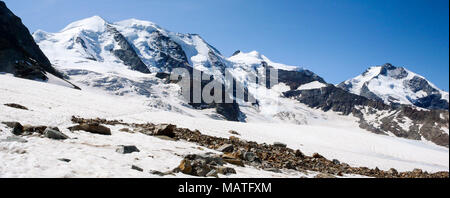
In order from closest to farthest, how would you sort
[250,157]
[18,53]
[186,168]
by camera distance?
[186,168], [250,157], [18,53]

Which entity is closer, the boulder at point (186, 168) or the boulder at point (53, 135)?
the boulder at point (186, 168)

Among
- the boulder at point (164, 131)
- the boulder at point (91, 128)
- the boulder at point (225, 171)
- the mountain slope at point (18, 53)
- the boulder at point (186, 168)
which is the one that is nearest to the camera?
the boulder at point (186, 168)

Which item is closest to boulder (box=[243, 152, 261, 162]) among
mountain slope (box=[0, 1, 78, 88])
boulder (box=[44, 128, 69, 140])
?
boulder (box=[44, 128, 69, 140])

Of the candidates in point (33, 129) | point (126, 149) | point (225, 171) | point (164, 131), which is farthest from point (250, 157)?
point (33, 129)

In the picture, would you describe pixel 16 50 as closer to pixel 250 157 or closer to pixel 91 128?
pixel 91 128

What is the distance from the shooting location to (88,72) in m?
175

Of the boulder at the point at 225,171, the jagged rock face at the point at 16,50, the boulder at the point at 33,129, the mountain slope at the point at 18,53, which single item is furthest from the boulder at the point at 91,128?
the jagged rock face at the point at 16,50

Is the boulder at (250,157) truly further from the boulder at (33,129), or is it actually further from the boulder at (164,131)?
the boulder at (33,129)

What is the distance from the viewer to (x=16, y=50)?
107m

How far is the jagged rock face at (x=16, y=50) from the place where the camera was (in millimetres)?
92356

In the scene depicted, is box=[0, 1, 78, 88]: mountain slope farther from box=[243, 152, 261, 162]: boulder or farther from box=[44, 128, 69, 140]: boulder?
box=[243, 152, 261, 162]: boulder
